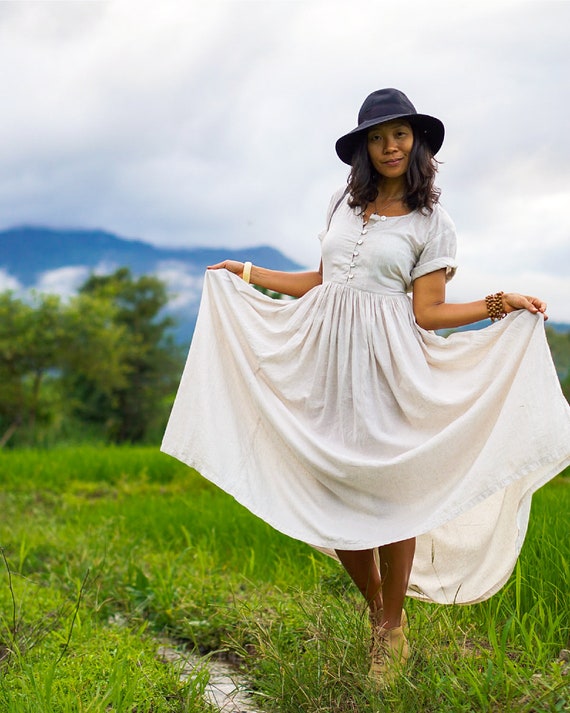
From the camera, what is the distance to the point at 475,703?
2424mm

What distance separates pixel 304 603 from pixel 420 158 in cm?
151

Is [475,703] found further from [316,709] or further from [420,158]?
[420,158]

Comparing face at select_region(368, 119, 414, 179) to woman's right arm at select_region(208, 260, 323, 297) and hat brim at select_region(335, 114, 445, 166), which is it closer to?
hat brim at select_region(335, 114, 445, 166)

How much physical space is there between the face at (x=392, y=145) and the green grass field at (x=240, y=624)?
141 centimetres

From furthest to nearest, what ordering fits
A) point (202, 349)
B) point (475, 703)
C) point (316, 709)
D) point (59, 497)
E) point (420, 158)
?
point (59, 497) → point (202, 349) → point (420, 158) → point (316, 709) → point (475, 703)

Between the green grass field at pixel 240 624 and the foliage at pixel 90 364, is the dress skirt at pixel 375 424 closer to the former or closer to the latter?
the green grass field at pixel 240 624

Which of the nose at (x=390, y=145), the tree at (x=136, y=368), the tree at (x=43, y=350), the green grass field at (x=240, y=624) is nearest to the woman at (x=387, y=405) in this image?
the nose at (x=390, y=145)

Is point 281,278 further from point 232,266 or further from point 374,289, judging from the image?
point 374,289

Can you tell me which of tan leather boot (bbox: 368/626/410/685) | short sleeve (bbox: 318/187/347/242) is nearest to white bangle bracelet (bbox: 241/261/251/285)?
short sleeve (bbox: 318/187/347/242)

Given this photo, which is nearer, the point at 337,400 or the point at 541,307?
the point at 541,307

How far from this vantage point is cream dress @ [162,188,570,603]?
2.75m

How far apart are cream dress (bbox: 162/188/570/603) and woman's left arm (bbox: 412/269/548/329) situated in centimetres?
3

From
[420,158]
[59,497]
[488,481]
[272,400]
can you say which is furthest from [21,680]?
[59,497]

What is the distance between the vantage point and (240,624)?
145 inches
